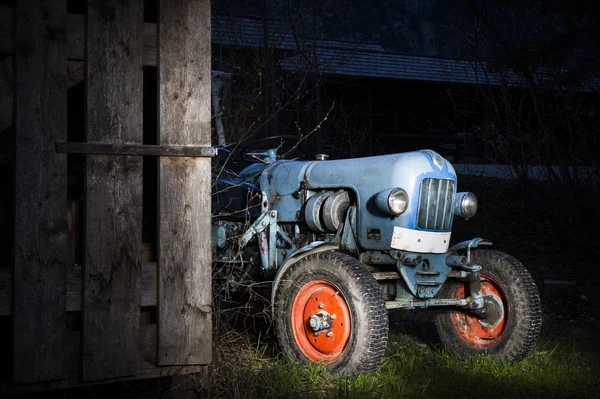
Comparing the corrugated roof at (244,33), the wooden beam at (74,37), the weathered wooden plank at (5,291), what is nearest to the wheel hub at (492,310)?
the wooden beam at (74,37)

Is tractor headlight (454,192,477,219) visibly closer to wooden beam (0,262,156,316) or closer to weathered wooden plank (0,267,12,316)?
wooden beam (0,262,156,316)

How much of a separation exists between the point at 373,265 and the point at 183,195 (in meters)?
1.91

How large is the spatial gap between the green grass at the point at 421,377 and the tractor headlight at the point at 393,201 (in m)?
1.04

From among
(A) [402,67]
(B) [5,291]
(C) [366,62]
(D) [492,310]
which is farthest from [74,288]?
(A) [402,67]

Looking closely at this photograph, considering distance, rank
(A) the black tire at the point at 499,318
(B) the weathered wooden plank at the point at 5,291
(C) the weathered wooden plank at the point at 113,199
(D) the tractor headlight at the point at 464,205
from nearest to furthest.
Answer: (B) the weathered wooden plank at the point at 5,291, (C) the weathered wooden plank at the point at 113,199, (A) the black tire at the point at 499,318, (D) the tractor headlight at the point at 464,205

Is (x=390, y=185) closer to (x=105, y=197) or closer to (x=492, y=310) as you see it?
(x=492, y=310)

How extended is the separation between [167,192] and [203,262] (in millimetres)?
415

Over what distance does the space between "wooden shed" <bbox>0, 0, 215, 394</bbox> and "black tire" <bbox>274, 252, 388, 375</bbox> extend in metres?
1.02

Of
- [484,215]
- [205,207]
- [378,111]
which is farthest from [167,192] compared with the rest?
[378,111]

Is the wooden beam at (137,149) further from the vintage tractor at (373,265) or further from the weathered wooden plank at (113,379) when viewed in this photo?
the vintage tractor at (373,265)

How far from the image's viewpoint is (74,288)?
3.56 metres

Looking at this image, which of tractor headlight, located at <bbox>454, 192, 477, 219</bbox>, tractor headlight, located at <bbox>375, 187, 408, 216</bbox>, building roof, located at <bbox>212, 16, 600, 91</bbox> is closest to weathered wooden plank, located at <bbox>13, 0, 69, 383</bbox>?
tractor headlight, located at <bbox>375, 187, 408, 216</bbox>

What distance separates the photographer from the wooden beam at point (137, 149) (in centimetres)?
350

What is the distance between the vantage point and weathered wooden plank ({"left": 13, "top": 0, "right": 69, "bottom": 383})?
3.42 metres
